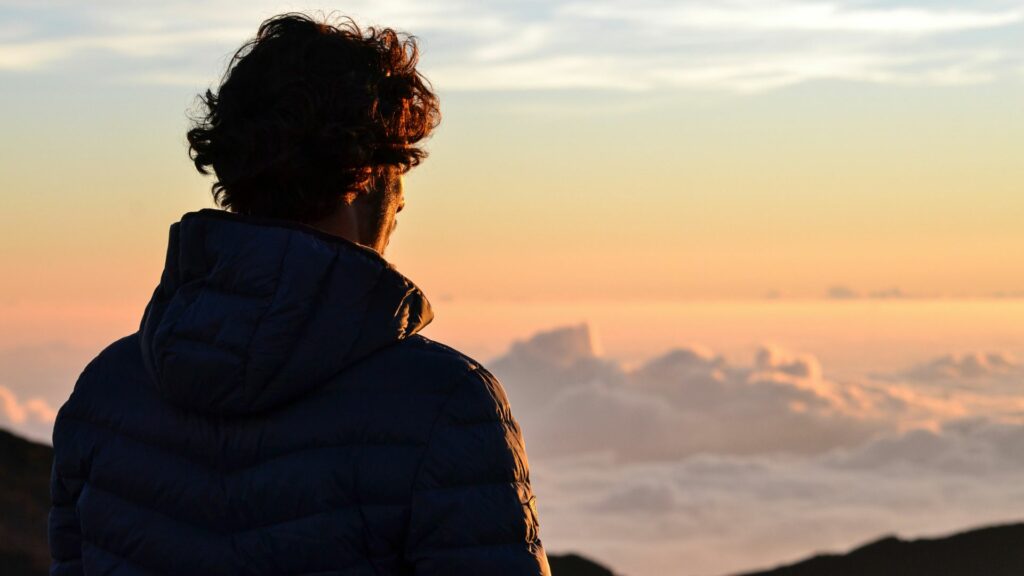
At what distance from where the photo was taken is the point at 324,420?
2902 mm

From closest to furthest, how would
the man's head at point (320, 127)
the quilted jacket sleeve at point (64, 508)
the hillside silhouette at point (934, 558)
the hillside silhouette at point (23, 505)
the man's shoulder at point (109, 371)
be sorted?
the man's head at point (320, 127)
the man's shoulder at point (109, 371)
the quilted jacket sleeve at point (64, 508)
the hillside silhouette at point (23, 505)
the hillside silhouette at point (934, 558)

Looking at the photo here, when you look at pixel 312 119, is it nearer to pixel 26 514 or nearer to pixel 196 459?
pixel 196 459

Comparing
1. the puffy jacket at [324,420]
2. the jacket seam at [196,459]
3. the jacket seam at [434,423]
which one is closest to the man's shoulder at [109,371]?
the jacket seam at [196,459]

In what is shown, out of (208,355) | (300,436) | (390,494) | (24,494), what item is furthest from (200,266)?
(24,494)

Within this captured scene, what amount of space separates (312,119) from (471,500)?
99 centimetres

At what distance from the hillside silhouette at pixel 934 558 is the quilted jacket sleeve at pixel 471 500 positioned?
19047 millimetres

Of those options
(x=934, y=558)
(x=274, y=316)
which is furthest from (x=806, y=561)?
(x=274, y=316)

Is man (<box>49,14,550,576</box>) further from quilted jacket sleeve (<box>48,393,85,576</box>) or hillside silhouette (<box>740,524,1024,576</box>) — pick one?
hillside silhouette (<box>740,524,1024,576</box>)

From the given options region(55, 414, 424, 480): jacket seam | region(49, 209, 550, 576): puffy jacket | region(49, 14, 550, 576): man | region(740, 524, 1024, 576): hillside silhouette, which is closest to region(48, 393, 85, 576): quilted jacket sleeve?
region(55, 414, 424, 480): jacket seam

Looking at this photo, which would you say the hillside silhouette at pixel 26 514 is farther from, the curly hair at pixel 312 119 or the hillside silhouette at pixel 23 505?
the curly hair at pixel 312 119

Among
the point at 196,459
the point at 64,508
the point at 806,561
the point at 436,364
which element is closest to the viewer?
the point at 436,364

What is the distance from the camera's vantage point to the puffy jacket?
9.23 feet

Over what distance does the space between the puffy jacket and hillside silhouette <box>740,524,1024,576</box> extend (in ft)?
62.5

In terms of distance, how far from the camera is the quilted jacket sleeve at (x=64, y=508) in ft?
11.3
